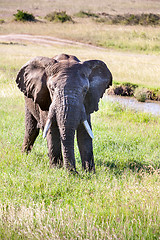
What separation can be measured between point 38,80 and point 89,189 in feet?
6.20

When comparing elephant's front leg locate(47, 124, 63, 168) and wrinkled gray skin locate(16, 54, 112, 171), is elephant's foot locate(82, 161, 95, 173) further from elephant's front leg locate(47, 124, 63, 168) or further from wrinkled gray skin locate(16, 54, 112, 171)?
elephant's front leg locate(47, 124, 63, 168)

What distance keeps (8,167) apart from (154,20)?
49451 mm

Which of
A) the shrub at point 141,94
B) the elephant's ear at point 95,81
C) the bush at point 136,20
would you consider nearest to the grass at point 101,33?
the bush at point 136,20

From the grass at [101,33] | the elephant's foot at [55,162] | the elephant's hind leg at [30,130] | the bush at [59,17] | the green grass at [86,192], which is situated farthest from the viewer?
the bush at [59,17]

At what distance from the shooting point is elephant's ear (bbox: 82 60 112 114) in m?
5.89

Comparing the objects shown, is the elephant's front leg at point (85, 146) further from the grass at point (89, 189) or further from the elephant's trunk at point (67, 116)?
the elephant's trunk at point (67, 116)

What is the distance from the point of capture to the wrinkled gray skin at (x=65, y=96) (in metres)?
Result: 5.09

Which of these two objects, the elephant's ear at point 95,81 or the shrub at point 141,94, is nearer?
the elephant's ear at point 95,81

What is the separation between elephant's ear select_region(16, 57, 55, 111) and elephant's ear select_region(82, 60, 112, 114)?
1.87 feet

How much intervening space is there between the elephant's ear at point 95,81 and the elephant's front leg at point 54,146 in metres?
0.59

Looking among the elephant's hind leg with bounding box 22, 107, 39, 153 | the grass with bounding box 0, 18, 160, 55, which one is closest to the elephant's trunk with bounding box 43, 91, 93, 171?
the elephant's hind leg with bounding box 22, 107, 39, 153

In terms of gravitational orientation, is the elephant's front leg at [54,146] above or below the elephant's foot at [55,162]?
above

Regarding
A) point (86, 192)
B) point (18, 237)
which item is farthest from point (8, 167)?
point (18, 237)

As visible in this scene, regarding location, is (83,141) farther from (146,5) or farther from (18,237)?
(146,5)
